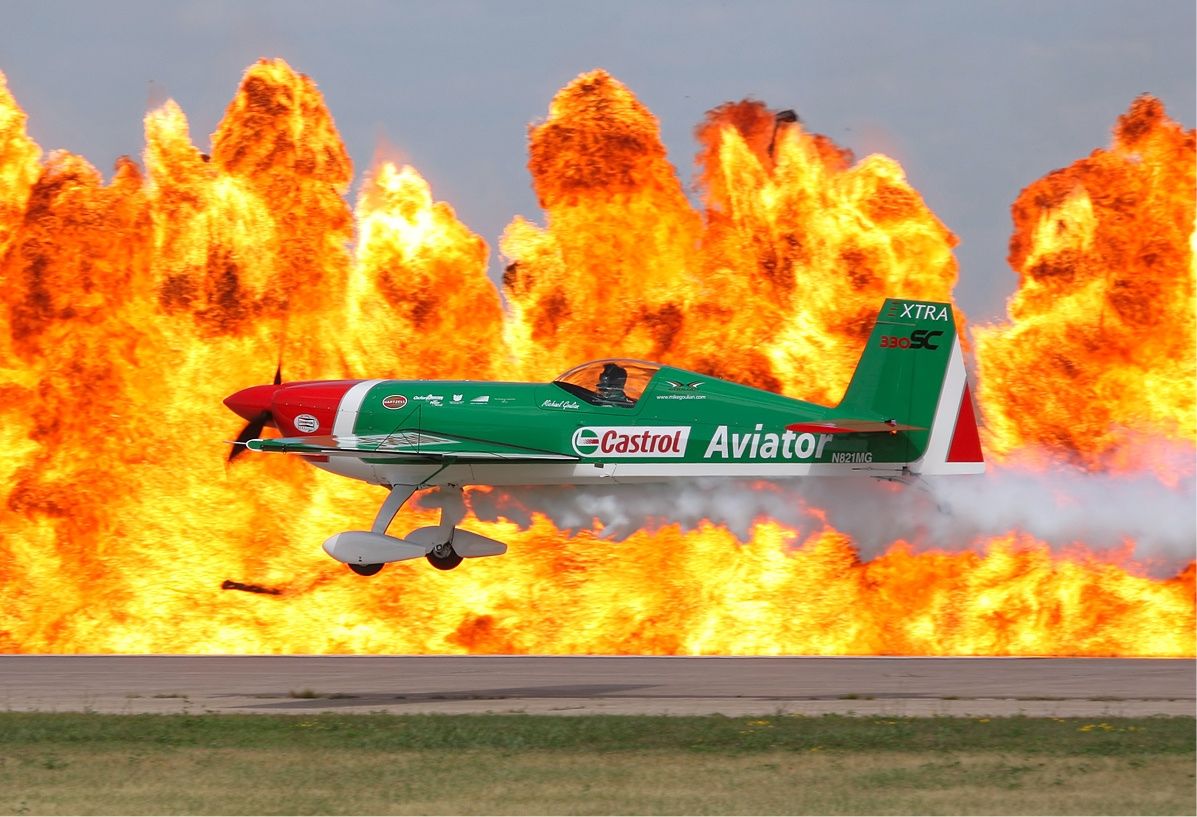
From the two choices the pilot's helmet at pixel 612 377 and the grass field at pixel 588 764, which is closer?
the grass field at pixel 588 764

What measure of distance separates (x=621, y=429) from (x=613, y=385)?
805 millimetres

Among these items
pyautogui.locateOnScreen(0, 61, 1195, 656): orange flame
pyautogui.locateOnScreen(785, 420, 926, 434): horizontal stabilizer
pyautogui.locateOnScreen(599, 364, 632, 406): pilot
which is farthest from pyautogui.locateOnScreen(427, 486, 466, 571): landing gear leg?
pyautogui.locateOnScreen(0, 61, 1195, 656): orange flame

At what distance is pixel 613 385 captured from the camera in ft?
88.9

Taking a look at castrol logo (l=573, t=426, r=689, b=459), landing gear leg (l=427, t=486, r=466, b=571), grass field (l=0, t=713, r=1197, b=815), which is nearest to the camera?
grass field (l=0, t=713, r=1197, b=815)

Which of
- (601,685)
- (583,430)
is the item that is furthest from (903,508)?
(601,685)

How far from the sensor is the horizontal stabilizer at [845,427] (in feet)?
83.4

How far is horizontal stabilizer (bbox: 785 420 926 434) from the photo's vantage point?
25422 mm

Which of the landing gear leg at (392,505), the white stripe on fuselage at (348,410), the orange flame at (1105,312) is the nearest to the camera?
the landing gear leg at (392,505)

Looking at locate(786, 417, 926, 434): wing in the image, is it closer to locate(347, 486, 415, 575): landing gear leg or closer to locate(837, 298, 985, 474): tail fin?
locate(837, 298, 985, 474): tail fin

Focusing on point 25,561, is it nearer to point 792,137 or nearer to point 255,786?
point 792,137

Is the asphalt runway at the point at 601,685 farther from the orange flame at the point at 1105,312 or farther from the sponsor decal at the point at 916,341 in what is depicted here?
the orange flame at the point at 1105,312

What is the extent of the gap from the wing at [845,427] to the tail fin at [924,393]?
0.24 m

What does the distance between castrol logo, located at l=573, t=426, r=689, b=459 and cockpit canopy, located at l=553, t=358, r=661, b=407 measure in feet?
1.63

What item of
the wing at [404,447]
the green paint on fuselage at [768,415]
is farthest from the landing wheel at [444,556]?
the green paint on fuselage at [768,415]
